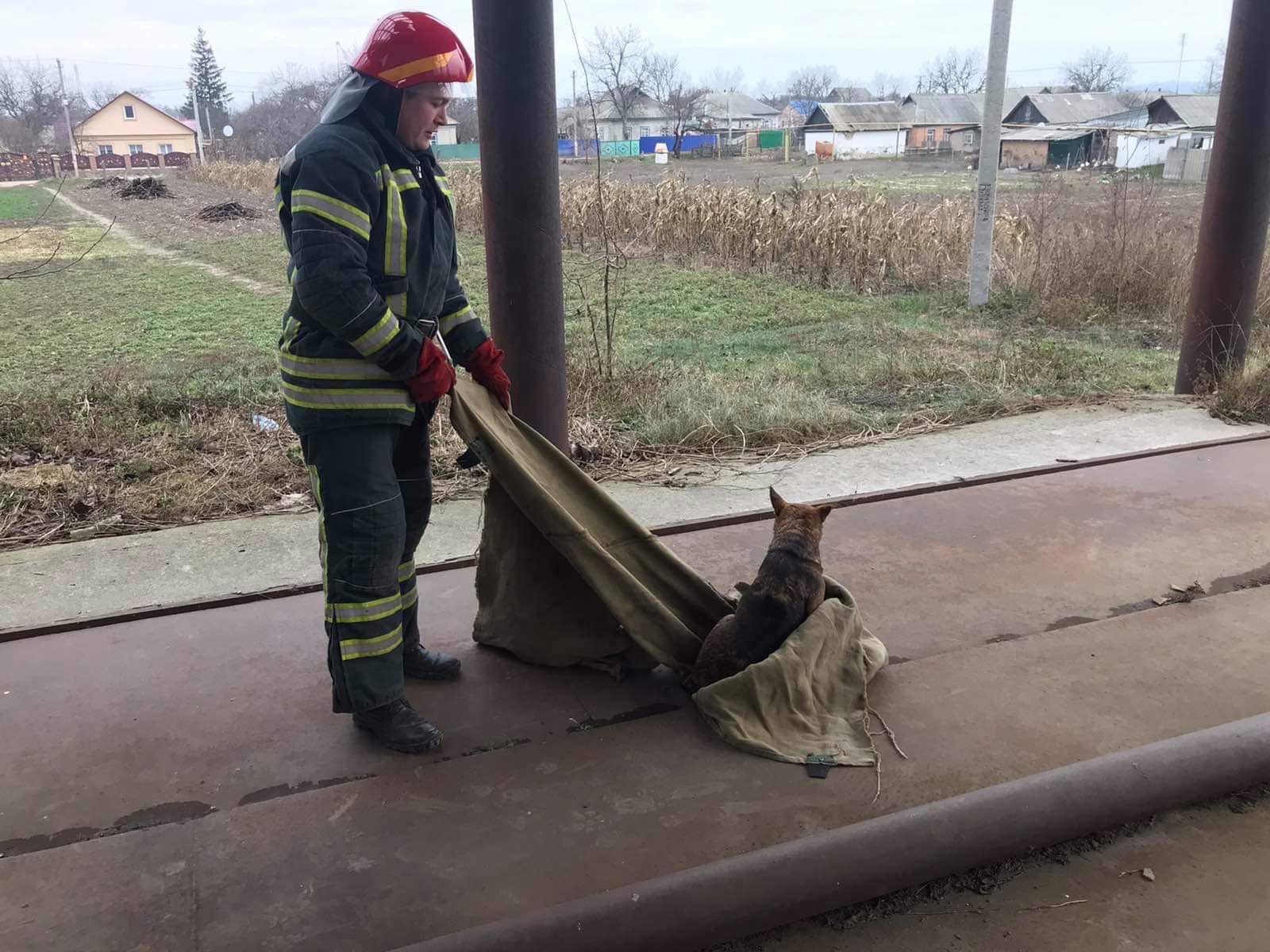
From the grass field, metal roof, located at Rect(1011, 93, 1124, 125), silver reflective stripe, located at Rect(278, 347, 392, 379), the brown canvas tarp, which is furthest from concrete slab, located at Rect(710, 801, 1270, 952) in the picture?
metal roof, located at Rect(1011, 93, 1124, 125)

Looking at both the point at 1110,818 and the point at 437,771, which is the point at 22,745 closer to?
the point at 437,771

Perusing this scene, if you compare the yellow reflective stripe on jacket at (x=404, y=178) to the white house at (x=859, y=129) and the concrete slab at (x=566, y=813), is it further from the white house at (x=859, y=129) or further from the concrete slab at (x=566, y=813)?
the white house at (x=859, y=129)

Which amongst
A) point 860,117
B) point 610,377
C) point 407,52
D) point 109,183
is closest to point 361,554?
point 407,52

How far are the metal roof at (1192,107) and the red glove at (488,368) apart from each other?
57468mm

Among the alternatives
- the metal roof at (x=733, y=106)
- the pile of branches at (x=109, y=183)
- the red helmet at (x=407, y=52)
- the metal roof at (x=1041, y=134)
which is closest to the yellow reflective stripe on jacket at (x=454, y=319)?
the red helmet at (x=407, y=52)

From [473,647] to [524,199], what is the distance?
1976 mm

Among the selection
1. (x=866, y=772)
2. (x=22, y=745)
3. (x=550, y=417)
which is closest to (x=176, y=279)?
(x=550, y=417)

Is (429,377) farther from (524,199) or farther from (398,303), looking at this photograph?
(524,199)

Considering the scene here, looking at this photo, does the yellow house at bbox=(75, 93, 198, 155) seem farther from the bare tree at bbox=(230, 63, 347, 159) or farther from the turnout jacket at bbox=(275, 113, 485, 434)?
the turnout jacket at bbox=(275, 113, 485, 434)

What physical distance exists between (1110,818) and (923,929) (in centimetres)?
60

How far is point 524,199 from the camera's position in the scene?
4.16 metres

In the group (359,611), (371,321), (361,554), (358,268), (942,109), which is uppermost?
(942,109)

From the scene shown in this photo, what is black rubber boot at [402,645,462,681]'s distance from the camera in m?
3.11

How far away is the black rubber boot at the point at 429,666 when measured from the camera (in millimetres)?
3105
